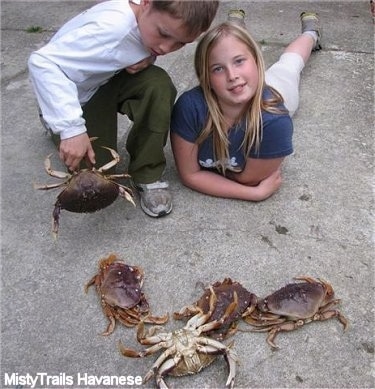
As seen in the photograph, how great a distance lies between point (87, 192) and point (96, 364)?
2.24ft

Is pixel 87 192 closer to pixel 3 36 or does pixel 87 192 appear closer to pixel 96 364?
pixel 96 364

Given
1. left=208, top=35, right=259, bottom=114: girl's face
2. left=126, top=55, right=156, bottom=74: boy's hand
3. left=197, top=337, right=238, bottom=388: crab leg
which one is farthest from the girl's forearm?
left=197, top=337, right=238, bottom=388: crab leg

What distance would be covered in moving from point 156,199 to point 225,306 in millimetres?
701

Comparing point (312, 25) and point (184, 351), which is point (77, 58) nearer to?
point (184, 351)

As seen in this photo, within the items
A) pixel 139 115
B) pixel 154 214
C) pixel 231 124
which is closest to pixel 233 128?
pixel 231 124

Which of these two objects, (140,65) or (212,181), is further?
(212,181)

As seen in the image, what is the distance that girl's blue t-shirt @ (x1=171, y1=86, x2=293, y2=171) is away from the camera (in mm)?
2408

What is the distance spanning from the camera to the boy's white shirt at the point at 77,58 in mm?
2107

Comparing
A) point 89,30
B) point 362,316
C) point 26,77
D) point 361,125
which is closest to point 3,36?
point 26,77

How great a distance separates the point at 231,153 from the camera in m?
2.52

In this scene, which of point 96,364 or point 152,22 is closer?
point 96,364

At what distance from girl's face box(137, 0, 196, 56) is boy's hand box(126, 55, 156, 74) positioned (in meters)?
0.12

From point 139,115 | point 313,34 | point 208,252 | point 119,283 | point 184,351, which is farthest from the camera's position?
point 313,34

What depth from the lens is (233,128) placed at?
244cm
